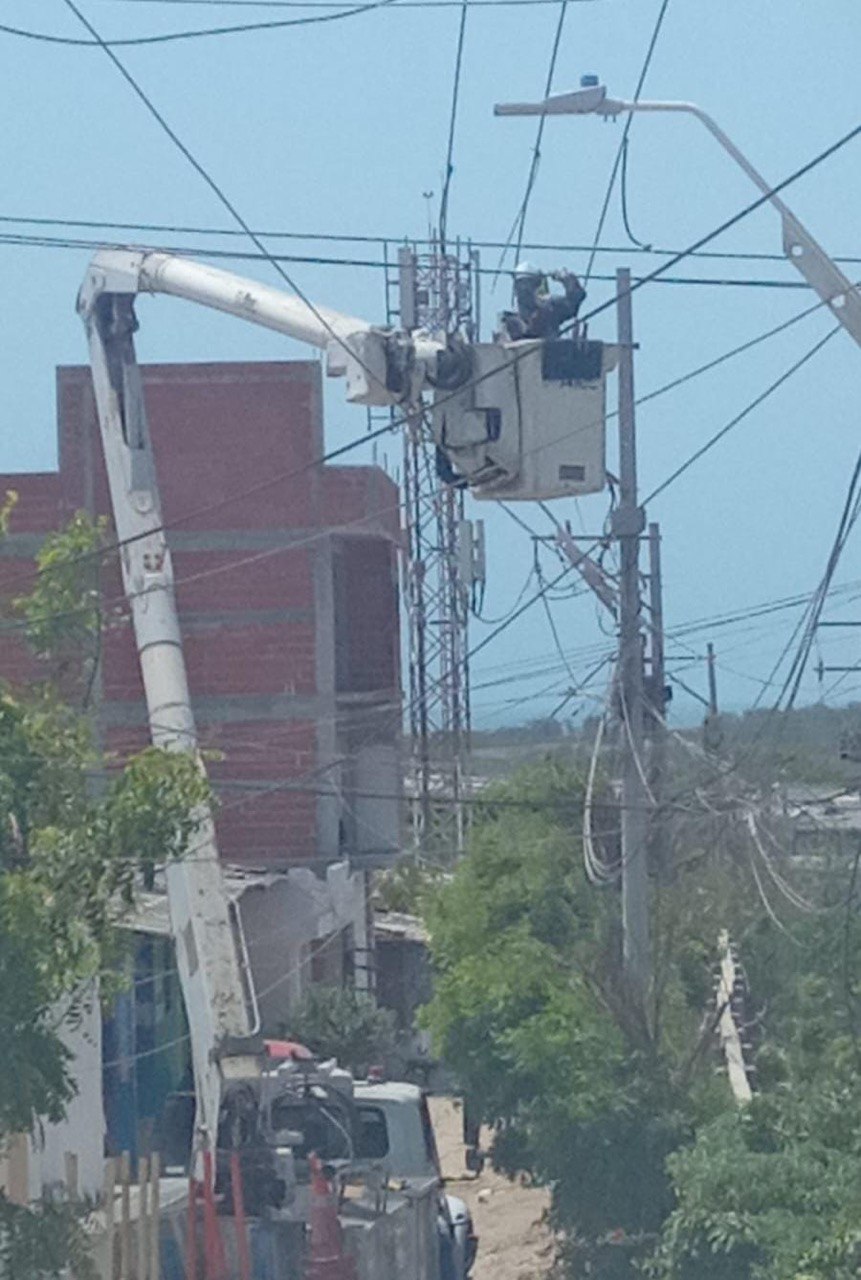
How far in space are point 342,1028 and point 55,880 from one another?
18783mm

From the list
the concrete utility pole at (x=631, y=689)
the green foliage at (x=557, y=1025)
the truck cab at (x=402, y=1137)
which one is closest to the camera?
the truck cab at (x=402, y=1137)

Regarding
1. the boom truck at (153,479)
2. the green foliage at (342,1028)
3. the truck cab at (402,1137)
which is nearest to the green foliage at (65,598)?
the boom truck at (153,479)

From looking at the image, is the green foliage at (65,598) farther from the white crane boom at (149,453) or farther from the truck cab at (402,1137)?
the truck cab at (402,1137)

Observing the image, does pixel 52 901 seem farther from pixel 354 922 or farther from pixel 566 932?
pixel 354 922

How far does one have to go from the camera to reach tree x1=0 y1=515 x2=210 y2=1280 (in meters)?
9.86

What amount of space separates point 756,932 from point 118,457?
27.1 ft

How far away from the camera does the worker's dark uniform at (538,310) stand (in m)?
13.5

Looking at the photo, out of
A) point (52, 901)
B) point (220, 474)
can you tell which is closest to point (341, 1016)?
point (220, 474)

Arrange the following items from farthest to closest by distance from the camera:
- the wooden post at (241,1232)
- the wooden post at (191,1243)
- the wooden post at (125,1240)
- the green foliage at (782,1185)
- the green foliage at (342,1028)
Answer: the green foliage at (342,1028), the wooden post at (241,1232), the wooden post at (191,1243), the wooden post at (125,1240), the green foliage at (782,1185)

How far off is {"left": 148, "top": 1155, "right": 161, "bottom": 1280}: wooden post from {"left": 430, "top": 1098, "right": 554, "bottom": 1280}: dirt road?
9.08 metres

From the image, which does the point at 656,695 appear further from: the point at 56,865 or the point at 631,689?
the point at 56,865

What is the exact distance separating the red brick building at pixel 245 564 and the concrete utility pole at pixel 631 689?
29.1 ft

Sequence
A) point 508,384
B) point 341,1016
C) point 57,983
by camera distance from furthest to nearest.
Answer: point 341,1016
point 508,384
point 57,983

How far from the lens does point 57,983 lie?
10156 mm
